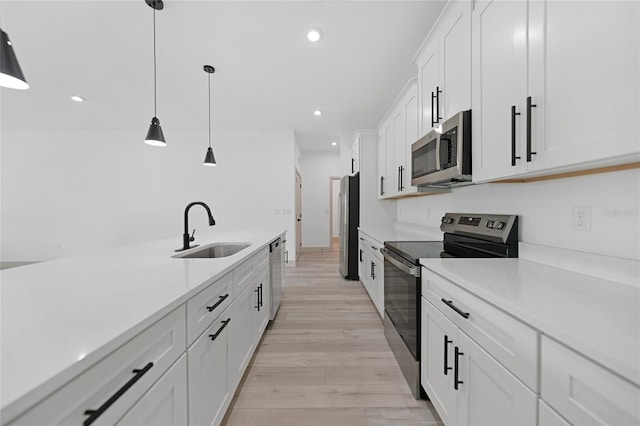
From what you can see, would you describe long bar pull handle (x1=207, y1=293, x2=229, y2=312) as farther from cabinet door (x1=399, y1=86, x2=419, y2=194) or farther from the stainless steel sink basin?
cabinet door (x1=399, y1=86, x2=419, y2=194)

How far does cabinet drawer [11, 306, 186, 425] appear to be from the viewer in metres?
0.47

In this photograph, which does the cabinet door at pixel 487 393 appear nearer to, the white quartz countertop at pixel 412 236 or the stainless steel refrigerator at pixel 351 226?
the white quartz countertop at pixel 412 236

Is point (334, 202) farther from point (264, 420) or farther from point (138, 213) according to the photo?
point (264, 420)

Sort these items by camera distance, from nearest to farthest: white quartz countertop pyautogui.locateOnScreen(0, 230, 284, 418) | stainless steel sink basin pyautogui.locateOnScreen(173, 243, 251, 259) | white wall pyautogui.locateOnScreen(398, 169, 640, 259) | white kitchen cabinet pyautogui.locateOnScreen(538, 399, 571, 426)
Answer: white quartz countertop pyautogui.locateOnScreen(0, 230, 284, 418)
white kitchen cabinet pyautogui.locateOnScreen(538, 399, 571, 426)
white wall pyautogui.locateOnScreen(398, 169, 640, 259)
stainless steel sink basin pyautogui.locateOnScreen(173, 243, 251, 259)

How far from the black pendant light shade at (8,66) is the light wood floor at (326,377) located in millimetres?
1919

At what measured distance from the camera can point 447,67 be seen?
5.65ft

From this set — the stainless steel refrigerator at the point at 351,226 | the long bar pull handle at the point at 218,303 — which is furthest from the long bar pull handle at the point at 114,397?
the stainless steel refrigerator at the point at 351,226

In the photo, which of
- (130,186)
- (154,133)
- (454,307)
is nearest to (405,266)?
(454,307)

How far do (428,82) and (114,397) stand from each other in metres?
2.49

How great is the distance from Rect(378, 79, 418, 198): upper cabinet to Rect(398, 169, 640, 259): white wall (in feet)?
3.09

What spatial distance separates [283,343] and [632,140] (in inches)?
91.7

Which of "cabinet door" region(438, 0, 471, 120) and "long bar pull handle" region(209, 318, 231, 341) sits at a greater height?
"cabinet door" region(438, 0, 471, 120)

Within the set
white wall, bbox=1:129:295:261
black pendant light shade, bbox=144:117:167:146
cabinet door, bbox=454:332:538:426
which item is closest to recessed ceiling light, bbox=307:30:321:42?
black pendant light shade, bbox=144:117:167:146

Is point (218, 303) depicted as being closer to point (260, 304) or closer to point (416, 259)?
point (260, 304)
